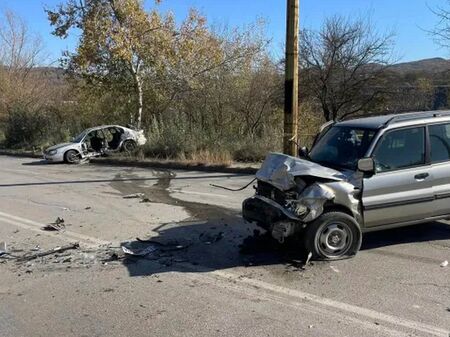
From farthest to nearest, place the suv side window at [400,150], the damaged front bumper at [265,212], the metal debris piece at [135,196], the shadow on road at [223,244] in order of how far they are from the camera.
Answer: the metal debris piece at [135,196] → the suv side window at [400,150] → the shadow on road at [223,244] → the damaged front bumper at [265,212]

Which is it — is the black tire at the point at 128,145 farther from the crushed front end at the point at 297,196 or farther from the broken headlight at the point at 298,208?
the broken headlight at the point at 298,208

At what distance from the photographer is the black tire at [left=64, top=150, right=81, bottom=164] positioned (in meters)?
20.5

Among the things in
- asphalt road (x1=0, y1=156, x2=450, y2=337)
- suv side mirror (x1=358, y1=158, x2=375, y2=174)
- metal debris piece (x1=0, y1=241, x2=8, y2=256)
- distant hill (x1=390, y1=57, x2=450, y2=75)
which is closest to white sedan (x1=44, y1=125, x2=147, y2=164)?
distant hill (x1=390, y1=57, x2=450, y2=75)

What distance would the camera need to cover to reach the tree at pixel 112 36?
23.0 m

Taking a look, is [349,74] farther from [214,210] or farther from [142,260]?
[142,260]

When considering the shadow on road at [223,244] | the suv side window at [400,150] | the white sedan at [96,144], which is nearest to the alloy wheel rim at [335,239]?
the shadow on road at [223,244]

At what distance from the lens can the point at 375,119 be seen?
7.06 metres

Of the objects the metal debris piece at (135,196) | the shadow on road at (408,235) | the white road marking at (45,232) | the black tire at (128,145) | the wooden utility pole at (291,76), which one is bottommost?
the white road marking at (45,232)

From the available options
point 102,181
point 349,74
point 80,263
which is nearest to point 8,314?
Result: point 80,263

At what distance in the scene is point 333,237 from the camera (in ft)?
20.2

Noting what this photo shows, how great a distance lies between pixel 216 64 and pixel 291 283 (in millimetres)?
20106

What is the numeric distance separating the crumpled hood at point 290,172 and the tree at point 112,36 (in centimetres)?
1727

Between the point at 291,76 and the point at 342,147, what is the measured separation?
17.8 ft

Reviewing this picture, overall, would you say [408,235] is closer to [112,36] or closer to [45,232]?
[45,232]
